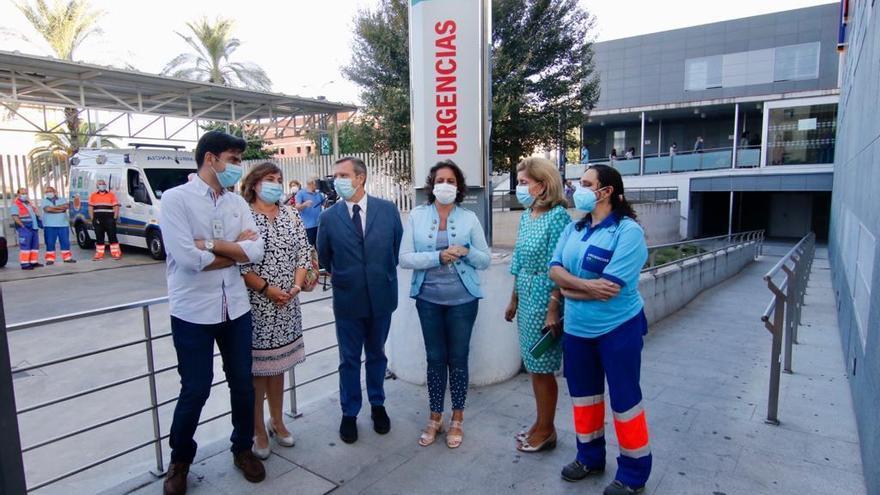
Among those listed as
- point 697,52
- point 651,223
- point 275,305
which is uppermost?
point 697,52

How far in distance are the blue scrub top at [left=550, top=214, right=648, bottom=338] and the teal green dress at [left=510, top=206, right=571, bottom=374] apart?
342 millimetres

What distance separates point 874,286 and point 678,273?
5683 mm

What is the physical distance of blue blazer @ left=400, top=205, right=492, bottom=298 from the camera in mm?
3551

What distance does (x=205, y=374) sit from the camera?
2916 millimetres

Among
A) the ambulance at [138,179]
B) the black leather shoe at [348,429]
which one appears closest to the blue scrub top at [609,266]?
the black leather shoe at [348,429]

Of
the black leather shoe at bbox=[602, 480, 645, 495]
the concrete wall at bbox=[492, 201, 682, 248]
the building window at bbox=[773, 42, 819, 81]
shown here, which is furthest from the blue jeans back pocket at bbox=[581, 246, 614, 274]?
the building window at bbox=[773, 42, 819, 81]

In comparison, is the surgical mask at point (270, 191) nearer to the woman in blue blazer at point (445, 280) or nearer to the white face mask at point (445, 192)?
the woman in blue blazer at point (445, 280)

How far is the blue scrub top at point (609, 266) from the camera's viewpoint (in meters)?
2.77

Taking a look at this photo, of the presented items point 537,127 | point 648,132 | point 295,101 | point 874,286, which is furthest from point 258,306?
point 648,132

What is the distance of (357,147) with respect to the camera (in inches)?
605

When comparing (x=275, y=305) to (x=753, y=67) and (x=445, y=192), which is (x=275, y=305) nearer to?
(x=445, y=192)

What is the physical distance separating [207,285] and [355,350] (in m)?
1.13

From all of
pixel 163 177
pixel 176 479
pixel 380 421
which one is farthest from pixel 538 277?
pixel 163 177

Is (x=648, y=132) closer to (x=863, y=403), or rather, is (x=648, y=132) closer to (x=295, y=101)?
(x=295, y=101)
